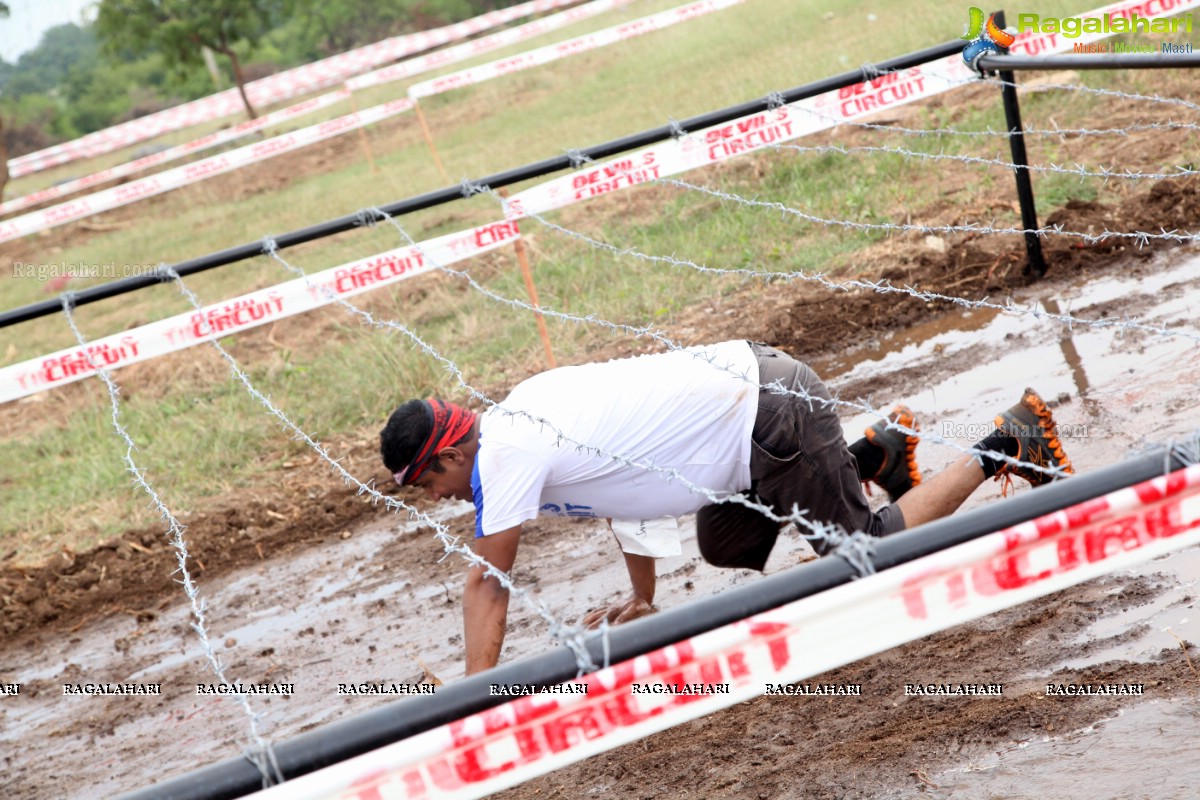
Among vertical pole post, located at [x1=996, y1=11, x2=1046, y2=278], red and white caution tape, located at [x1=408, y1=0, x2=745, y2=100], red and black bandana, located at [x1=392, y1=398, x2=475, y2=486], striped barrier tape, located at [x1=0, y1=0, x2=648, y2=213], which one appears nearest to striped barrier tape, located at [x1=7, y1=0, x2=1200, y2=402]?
vertical pole post, located at [x1=996, y1=11, x2=1046, y2=278]

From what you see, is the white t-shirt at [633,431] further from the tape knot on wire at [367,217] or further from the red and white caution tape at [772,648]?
the tape knot on wire at [367,217]

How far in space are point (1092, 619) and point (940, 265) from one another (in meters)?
3.95

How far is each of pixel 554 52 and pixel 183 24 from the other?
32.4 ft

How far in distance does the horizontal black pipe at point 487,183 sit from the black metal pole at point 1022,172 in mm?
509

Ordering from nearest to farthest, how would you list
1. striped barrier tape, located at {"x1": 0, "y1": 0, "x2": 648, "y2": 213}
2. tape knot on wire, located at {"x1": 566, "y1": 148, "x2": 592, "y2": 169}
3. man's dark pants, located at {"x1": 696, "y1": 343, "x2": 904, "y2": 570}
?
man's dark pants, located at {"x1": 696, "y1": 343, "x2": 904, "y2": 570}
tape knot on wire, located at {"x1": 566, "y1": 148, "x2": 592, "y2": 169}
striped barrier tape, located at {"x1": 0, "y1": 0, "x2": 648, "y2": 213}

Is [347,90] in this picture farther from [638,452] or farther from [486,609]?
[486,609]

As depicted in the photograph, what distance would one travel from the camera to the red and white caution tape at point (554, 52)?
17.2m

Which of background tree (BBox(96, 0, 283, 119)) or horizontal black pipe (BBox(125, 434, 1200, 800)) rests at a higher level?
background tree (BBox(96, 0, 283, 119))

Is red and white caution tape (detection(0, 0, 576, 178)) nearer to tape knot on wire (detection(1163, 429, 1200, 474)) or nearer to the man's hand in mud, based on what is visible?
the man's hand in mud

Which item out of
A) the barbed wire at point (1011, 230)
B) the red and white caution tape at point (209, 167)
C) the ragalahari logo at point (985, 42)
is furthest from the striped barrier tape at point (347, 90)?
the ragalahari logo at point (985, 42)

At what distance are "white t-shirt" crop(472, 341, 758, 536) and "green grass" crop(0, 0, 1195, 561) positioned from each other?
3.76 meters

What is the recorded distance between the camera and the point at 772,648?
6.47ft

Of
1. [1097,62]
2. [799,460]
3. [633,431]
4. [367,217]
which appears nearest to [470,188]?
[367,217]

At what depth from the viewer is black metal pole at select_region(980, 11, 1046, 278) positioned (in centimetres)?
634
